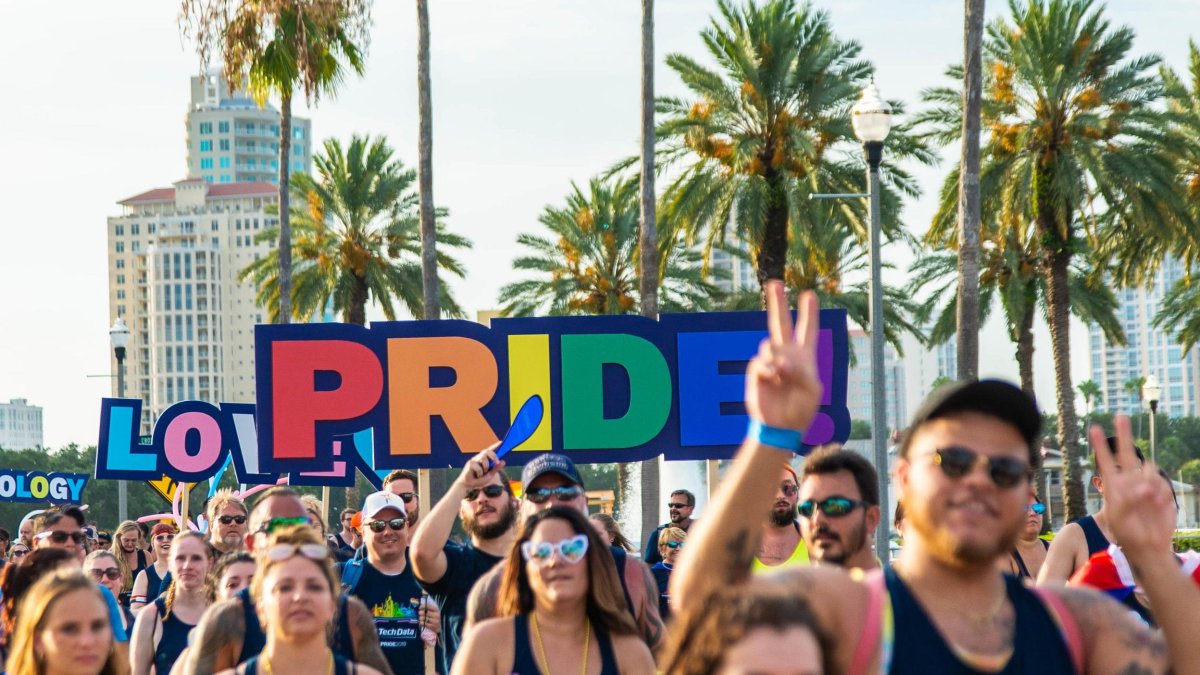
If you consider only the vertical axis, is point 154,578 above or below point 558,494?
below

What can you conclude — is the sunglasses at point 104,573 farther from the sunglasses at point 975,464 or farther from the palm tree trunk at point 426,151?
the palm tree trunk at point 426,151

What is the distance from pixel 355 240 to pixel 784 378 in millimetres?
32151

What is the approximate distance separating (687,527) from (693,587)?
944 centimetres

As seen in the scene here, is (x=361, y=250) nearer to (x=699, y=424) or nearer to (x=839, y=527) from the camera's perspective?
(x=699, y=424)

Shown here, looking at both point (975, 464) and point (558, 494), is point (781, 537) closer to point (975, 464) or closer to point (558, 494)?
point (558, 494)

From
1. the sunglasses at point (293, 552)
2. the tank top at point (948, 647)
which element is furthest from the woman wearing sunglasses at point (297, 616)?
the tank top at point (948, 647)

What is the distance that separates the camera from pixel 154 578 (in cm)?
1173

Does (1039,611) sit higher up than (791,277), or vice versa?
(791,277)

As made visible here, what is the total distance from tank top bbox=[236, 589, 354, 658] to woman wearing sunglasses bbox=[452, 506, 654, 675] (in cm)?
86

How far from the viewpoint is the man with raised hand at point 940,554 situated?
316cm

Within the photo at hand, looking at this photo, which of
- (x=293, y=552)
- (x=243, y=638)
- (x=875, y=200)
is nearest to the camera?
(x=293, y=552)

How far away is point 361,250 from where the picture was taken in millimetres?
34688

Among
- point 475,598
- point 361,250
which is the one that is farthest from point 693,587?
point 361,250

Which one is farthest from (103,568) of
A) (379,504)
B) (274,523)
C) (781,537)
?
(781,537)
